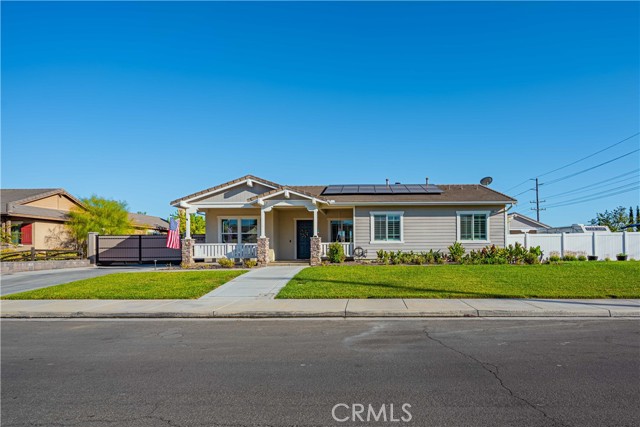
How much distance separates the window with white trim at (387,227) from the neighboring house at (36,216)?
22.1 metres

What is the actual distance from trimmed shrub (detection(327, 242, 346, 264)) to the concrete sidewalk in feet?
30.6

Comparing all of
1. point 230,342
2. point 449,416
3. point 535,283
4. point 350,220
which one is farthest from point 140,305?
point 350,220

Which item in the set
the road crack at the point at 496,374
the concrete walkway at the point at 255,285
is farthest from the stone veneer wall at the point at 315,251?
the road crack at the point at 496,374

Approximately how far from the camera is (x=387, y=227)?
22.3 meters

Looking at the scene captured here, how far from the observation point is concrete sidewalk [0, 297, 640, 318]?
375 inches

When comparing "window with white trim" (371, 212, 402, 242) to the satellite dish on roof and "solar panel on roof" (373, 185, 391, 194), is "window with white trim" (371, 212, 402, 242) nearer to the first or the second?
"solar panel on roof" (373, 185, 391, 194)

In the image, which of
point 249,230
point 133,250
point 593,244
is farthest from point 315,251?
point 593,244

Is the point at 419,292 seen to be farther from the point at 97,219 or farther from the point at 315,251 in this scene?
the point at 97,219

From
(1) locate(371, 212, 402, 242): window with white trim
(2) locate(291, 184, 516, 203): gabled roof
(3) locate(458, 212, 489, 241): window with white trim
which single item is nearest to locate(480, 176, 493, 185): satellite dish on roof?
(2) locate(291, 184, 516, 203): gabled roof

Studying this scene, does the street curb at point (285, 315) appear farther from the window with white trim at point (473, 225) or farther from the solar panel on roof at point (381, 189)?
the solar panel on roof at point (381, 189)

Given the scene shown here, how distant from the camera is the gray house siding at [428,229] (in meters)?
22.0

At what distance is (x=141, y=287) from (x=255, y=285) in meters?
3.83

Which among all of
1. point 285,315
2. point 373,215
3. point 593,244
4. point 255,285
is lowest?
point 285,315

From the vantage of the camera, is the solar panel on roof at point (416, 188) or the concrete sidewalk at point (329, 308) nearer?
the concrete sidewalk at point (329, 308)
